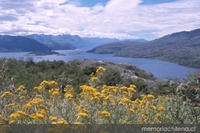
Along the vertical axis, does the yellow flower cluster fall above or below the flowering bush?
above

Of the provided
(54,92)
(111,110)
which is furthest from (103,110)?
(54,92)

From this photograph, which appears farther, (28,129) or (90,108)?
(90,108)

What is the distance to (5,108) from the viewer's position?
165 inches

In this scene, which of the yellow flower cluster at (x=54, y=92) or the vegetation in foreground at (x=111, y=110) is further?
the yellow flower cluster at (x=54, y=92)

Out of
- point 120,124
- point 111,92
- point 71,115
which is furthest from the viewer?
point 111,92

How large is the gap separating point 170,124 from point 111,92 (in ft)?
3.69

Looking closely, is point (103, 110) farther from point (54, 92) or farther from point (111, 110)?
point (54, 92)

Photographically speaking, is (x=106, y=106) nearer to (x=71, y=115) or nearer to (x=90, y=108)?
(x=90, y=108)

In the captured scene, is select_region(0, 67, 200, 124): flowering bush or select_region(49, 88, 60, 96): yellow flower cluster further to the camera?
select_region(49, 88, 60, 96): yellow flower cluster

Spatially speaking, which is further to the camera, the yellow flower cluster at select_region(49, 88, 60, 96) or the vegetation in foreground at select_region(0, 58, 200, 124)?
the yellow flower cluster at select_region(49, 88, 60, 96)

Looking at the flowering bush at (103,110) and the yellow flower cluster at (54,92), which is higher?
the yellow flower cluster at (54,92)

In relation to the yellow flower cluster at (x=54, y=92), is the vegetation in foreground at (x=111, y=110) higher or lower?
lower

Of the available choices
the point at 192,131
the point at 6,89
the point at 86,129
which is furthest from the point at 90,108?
the point at 6,89

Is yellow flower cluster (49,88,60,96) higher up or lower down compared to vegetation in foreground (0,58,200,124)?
higher up
